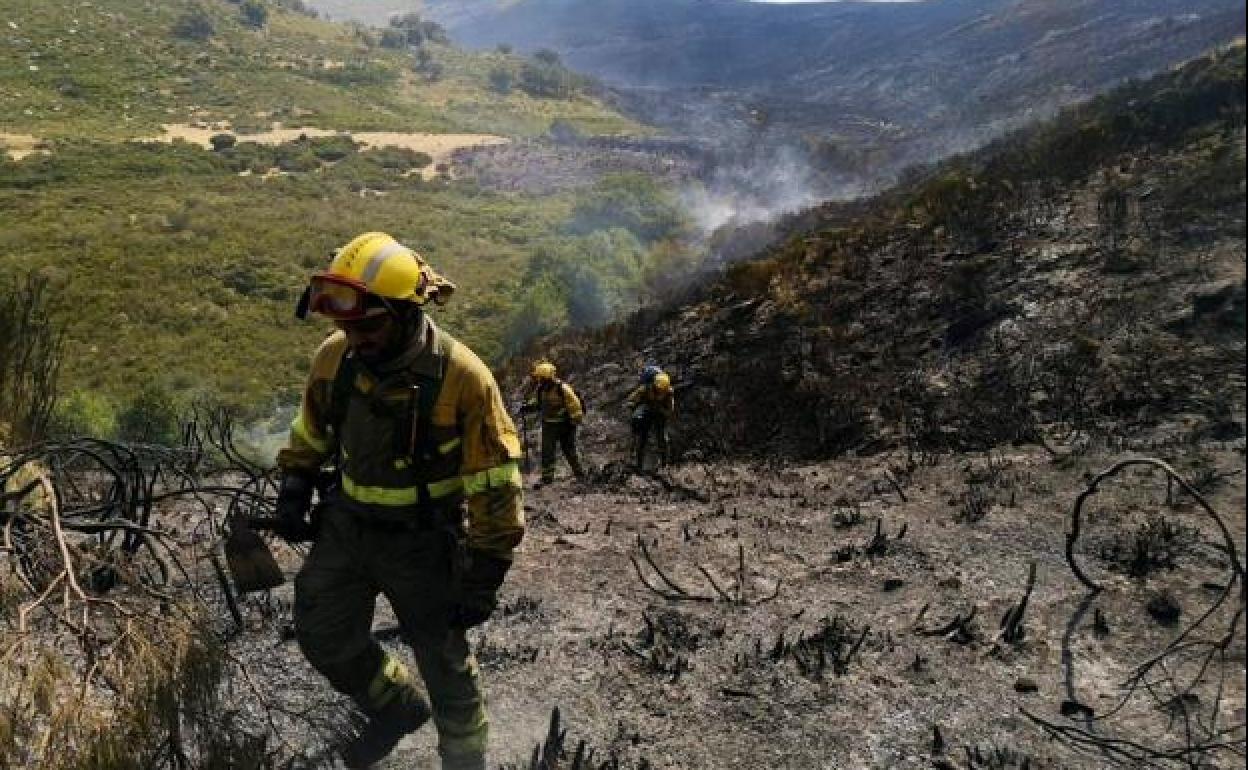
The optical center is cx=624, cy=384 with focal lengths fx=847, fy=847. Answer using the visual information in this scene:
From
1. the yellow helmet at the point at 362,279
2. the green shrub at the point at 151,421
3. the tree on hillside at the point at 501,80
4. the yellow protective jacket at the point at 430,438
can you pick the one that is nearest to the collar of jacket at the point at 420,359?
the yellow protective jacket at the point at 430,438

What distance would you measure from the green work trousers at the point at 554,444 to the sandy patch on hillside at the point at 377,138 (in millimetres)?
44954

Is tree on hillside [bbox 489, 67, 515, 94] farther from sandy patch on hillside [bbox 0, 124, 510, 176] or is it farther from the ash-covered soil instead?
the ash-covered soil

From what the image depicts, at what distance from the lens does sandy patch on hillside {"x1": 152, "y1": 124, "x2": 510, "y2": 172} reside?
4804 centimetres

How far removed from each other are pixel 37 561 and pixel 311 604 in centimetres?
85

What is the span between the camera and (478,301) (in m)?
28.6

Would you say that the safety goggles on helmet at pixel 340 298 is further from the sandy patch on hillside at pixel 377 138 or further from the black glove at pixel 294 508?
the sandy patch on hillside at pixel 377 138

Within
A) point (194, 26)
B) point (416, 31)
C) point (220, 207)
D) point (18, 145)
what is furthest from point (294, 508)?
point (416, 31)

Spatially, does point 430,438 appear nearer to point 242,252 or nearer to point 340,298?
point 340,298

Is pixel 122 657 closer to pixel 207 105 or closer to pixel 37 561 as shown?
pixel 37 561

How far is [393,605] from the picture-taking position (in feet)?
9.59

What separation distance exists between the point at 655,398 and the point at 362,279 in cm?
656

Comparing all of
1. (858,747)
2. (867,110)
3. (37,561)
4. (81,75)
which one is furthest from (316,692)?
(867,110)

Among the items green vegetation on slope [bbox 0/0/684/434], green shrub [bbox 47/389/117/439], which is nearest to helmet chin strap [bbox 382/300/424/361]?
green vegetation on slope [bbox 0/0/684/434]

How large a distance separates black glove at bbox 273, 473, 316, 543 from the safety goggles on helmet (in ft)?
2.62
